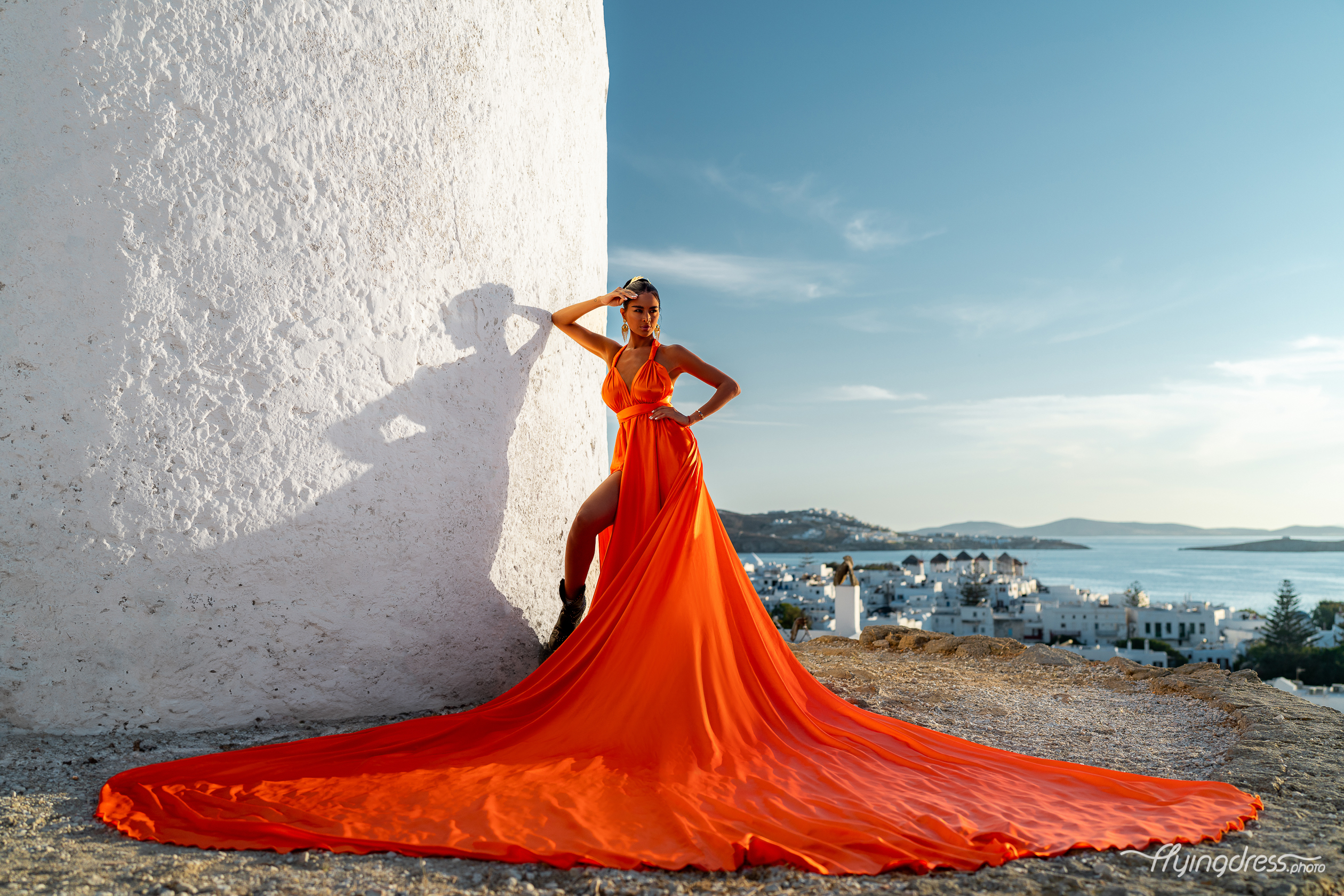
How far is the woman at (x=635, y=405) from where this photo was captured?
158 inches

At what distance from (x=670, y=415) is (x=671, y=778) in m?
1.86

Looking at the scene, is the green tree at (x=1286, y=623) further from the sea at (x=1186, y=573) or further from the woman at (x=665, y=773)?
the woman at (x=665, y=773)

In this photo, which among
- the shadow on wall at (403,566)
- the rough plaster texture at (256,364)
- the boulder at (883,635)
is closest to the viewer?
the rough plaster texture at (256,364)

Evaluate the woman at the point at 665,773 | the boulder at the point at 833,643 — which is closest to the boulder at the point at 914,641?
the boulder at the point at 833,643

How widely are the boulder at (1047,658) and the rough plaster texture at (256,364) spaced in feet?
15.0

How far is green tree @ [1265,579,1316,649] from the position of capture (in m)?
40.4

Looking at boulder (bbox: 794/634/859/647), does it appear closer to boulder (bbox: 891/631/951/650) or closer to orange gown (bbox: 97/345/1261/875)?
boulder (bbox: 891/631/951/650)

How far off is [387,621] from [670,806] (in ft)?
6.24

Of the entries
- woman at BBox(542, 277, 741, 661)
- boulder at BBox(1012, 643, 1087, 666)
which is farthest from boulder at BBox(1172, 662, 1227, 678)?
woman at BBox(542, 277, 741, 661)

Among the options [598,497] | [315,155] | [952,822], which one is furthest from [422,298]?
[952,822]

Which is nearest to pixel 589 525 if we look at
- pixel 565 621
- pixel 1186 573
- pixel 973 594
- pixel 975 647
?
pixel 565 621

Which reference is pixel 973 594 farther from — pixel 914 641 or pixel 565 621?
pixel 565 621

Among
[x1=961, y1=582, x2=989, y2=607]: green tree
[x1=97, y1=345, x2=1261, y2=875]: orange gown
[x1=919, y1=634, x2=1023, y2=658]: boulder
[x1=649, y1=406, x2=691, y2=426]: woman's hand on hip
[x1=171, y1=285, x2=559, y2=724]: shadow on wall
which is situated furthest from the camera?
[x1=961, y1=582, x2=989, y2=607]: green tree

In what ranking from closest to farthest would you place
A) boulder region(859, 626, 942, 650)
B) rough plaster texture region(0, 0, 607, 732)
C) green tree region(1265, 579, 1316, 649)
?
1. rough plaster texture region(0, 0, 607, 732)
2. boulder region(859, 626, 942, 650)
3. green tree region(1265, 579, 1316, 649)
